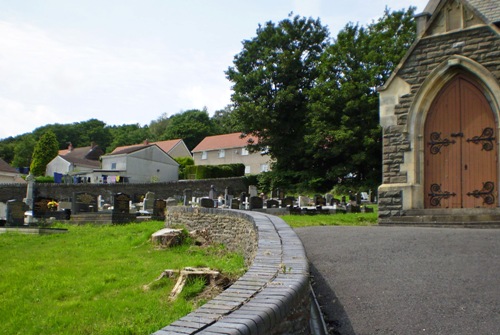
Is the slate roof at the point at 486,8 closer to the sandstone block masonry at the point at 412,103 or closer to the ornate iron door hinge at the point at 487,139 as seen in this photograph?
the sandstone block masonry at the point at 412,103

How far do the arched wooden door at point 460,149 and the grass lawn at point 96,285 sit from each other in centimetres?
640

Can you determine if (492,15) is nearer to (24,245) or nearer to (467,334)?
(467,334)

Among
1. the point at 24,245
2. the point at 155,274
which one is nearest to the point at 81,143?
the point at 24,245

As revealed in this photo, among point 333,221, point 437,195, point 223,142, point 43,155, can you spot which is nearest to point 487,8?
point 437,195

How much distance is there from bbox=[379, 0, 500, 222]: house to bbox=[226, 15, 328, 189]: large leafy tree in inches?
964

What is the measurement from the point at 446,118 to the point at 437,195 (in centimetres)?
208

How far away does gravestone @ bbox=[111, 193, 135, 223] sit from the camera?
19297mm

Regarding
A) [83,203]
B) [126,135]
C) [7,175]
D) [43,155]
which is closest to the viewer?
[83,203]

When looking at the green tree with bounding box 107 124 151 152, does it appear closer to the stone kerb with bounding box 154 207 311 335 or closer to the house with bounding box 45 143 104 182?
the house with bounding box 45 143 104 182

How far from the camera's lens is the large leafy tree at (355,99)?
3453 centimetres

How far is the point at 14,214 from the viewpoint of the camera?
18.0 m

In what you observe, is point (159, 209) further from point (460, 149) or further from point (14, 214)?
point (460, 149)

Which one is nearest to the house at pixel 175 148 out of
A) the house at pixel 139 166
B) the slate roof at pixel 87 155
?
the slate roof at pixel 87 155

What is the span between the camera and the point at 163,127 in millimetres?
104000
